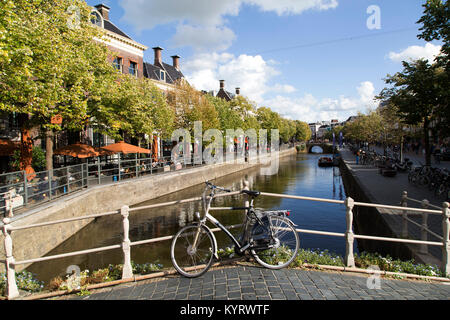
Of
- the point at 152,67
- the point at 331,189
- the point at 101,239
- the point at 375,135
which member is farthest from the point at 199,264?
the point at 375,135

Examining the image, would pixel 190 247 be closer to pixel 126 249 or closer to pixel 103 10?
pixel 126 249

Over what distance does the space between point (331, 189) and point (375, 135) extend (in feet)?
54.8

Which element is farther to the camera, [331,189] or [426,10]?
[331,189]

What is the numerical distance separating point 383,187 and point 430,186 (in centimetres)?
234

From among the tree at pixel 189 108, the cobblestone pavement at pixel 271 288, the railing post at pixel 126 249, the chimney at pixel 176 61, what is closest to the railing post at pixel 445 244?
the cobblestone pavement at pixel 271 288

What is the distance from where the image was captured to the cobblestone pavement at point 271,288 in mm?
3914

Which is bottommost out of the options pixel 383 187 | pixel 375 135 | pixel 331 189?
pixel 331 189

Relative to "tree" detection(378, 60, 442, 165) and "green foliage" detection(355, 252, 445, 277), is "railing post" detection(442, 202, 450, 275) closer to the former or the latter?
"green foliage" detection(355, 252, 445, 277)

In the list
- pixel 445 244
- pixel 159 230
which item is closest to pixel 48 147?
pixel 159 230

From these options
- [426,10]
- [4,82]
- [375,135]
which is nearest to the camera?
[4,82]

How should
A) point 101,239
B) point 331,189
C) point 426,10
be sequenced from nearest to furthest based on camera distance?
point 426,10, point 101,239, point 331,189
